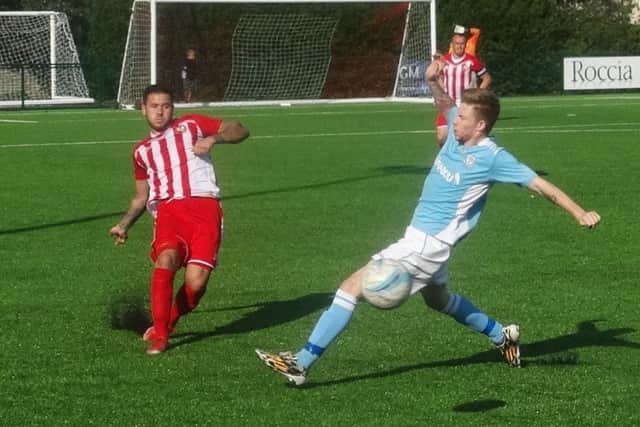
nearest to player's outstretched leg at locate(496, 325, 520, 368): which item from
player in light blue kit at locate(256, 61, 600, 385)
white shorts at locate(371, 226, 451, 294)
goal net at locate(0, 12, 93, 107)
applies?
player in light blue kit at locate(256, 61, 600, 385)

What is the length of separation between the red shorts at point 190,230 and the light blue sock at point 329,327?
139 cm

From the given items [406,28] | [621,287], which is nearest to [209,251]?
[621,287]

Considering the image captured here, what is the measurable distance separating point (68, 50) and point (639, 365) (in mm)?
37989

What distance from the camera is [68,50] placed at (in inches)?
1730

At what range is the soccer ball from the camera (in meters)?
6.74

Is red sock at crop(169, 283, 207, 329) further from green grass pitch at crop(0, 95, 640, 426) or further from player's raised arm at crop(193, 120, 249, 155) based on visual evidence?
player's raised arm at crop(193, 120, 249, 155)

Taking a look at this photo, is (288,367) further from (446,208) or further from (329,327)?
(446,208)

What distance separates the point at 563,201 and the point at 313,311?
2.97m

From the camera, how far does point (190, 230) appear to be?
26.9ft

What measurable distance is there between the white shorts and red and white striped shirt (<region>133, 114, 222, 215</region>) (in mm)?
1718

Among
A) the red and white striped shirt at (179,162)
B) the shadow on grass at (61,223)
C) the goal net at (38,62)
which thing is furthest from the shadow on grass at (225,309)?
the goal net at (38,62)

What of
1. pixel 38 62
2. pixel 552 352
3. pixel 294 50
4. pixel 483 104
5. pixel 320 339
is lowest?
pixel 38 62

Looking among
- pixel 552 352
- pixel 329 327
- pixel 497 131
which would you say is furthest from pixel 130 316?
pixel 497 131

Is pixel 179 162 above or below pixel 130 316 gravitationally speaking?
above
